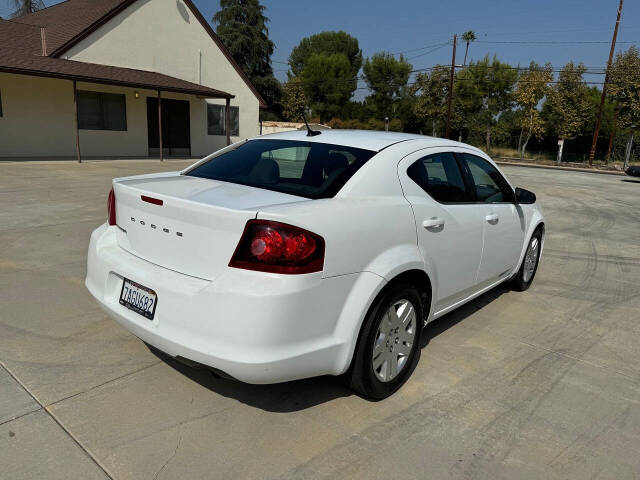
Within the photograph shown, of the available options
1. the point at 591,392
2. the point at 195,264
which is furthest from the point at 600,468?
the point at 195,264

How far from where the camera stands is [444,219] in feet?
10.9

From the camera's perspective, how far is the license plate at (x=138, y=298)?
2.64 meters

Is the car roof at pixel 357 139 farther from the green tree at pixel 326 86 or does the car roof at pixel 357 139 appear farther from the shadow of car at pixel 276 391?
the green tree at pixel 326 86

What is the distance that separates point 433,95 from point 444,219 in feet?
160

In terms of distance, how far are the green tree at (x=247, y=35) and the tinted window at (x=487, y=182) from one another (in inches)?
1955

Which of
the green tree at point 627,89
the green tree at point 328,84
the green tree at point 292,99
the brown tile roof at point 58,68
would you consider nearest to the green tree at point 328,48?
the green tree at point 328,84

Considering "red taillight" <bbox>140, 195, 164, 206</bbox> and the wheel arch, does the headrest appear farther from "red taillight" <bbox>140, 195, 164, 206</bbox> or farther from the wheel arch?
the wheel arch

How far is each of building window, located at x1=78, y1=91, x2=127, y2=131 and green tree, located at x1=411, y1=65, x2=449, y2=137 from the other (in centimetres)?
3504

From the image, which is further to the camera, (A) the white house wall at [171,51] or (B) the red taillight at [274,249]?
(A) the white house wall at [171,51]

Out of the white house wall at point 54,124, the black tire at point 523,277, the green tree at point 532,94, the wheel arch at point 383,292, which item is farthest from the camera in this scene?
the green tree at point 532,94

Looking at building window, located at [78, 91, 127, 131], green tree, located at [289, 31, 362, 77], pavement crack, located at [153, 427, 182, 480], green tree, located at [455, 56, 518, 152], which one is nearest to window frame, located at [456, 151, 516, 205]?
pavement crack, located at [153, 427, 182, 480]

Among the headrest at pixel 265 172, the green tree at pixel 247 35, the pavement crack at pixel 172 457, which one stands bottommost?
the pavement crack at pixel 172 457

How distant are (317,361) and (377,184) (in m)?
1.09

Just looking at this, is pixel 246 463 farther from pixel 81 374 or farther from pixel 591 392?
pixel 591 392
